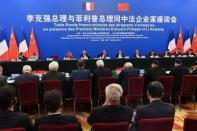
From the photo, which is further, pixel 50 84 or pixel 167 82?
pixel 167 82

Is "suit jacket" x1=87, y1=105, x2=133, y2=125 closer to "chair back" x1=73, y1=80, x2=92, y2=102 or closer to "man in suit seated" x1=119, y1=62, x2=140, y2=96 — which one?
"chair back" x1=73, y1=80, x2=92, y2=102

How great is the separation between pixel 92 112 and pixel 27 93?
2.85 meters

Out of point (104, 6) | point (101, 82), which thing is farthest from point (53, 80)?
point (104, 6)

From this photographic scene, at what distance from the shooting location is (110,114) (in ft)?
10.3

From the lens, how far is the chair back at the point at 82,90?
234 inches

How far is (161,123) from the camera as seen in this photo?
9.81ft

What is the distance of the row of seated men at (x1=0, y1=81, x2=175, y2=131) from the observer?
9.27 feet

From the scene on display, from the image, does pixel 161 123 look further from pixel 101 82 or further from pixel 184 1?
pixel 184 1

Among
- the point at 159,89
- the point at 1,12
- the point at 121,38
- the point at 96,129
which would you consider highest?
the point at 1,12

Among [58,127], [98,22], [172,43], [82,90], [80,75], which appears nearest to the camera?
[58,127]

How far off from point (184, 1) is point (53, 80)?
830 centimetres

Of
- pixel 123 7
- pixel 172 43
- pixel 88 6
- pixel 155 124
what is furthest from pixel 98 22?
pixel 155 124

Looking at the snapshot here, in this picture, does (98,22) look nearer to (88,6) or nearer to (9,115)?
(88,6)

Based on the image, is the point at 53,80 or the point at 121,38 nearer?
the point at 53,80
